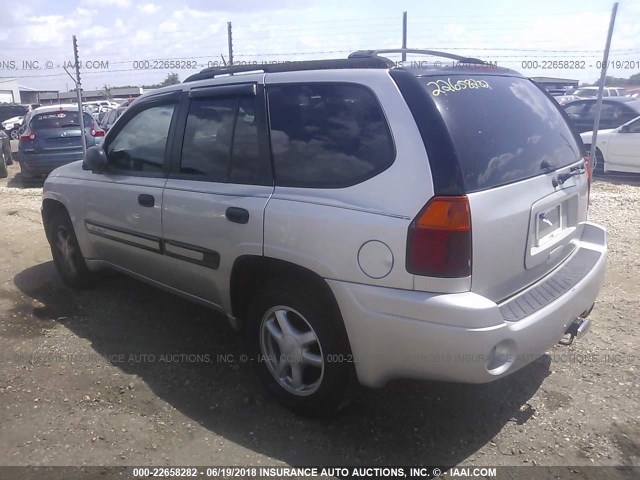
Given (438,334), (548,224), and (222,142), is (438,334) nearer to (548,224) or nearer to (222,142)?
(548,224)

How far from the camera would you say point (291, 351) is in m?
3.01

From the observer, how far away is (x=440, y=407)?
3172 millimetres

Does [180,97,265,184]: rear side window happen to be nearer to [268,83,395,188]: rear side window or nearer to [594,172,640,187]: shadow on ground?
[268,83,395,188]: rear side window

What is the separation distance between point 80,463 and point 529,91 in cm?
323

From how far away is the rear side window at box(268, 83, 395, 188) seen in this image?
260cm

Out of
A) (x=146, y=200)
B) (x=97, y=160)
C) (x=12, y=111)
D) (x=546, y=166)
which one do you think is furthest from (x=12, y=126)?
(x=546, y=166)

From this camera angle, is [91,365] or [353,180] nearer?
[353,180]

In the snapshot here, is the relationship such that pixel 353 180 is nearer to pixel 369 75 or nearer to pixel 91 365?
pixel 369 75

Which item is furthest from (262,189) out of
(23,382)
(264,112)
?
(23,382)

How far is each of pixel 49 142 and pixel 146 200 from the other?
8.56 m

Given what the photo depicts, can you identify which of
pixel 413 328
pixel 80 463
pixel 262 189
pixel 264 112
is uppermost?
pixel 264 112

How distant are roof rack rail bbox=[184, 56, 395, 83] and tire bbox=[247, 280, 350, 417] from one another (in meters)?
1.22

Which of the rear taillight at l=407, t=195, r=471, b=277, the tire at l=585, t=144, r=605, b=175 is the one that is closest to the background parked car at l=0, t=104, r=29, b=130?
the tire at l=585, t=144, r=605, b=175

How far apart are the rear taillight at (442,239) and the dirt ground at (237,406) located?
1.04 m
